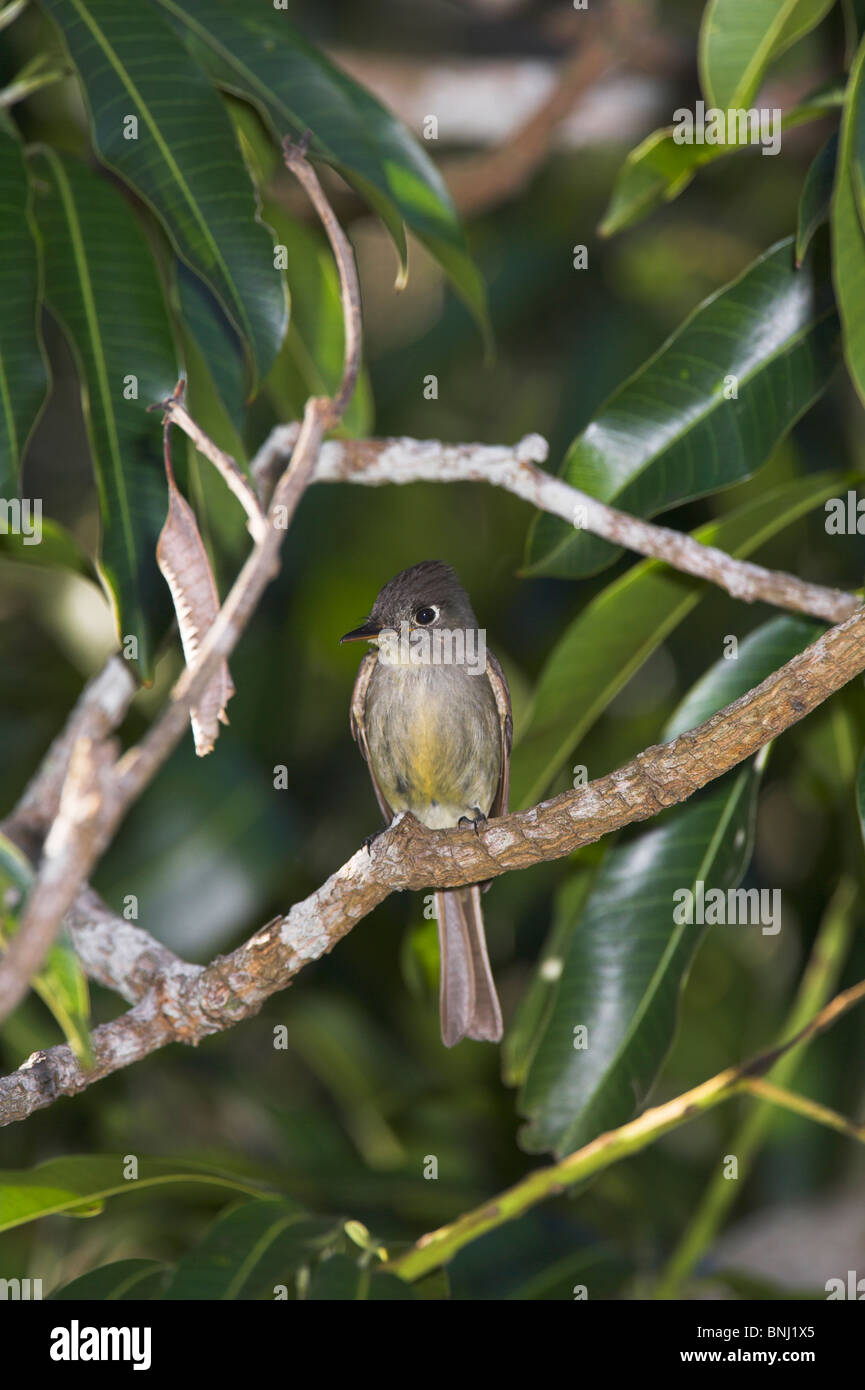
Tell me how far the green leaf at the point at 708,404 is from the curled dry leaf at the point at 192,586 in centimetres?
88

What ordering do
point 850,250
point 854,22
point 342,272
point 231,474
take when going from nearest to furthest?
point 231,474 < point 342,272 < point 850,250 < point 854,22

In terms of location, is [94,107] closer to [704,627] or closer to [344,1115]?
[704,627]

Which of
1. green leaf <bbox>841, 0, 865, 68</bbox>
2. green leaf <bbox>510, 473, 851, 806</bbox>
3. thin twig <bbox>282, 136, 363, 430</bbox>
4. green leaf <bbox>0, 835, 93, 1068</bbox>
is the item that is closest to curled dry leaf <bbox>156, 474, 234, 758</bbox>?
thin twig <bbox>282, 136, 363, 430</bbox>

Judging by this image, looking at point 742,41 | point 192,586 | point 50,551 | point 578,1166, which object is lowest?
point 578,1166

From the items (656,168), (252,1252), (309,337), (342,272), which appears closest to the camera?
(342,272)

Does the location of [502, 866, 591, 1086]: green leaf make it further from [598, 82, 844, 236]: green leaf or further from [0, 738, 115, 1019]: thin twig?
[0, 738, 115, 1019]: thin twig

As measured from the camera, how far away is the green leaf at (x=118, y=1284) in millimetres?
2656

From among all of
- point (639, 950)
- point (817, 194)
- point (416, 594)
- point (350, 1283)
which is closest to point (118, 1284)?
point (350, 1283)

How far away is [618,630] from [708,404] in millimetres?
510

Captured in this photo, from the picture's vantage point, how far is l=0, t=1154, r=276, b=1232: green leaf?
2.55 metres

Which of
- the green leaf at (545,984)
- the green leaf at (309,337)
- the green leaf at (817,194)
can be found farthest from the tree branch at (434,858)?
Answer: the green leaf at (309,337)

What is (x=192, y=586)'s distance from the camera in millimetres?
1734

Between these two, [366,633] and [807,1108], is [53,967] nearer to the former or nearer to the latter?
[366,633]
